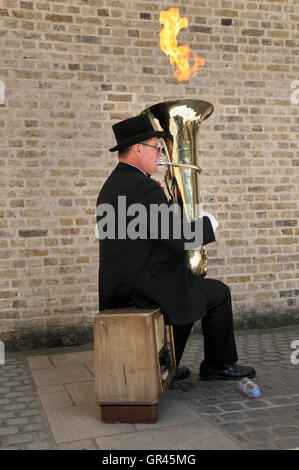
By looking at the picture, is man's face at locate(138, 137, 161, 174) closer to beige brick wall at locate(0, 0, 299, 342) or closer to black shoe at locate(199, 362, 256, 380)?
black shoe at locate(199, 362, 256, 380)

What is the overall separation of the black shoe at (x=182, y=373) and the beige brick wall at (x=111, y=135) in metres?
1.58

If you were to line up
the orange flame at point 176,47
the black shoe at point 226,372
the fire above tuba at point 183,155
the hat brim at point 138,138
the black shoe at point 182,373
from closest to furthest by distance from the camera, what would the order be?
the hat brim at point 138,138
the fire above tuba at point 183,155
the black shoe at point 226,372
the black shoe at point 182,373
the orange flame at point 176,47

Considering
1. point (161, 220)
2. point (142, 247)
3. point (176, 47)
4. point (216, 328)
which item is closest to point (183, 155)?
point (161, 220)

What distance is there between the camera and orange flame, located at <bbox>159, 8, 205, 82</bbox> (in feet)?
18.0

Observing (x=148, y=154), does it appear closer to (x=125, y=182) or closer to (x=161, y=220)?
(x=125, y=182)

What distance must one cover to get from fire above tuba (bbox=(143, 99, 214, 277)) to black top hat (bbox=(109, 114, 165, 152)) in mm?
300

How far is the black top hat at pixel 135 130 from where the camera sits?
3309mm

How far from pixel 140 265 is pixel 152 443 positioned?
108cm

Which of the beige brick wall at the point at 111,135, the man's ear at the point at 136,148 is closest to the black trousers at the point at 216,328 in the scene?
the man's ear at the point at 136,148

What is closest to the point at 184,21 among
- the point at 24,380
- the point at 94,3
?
the point at 94,3

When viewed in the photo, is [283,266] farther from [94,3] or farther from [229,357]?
[94,3]

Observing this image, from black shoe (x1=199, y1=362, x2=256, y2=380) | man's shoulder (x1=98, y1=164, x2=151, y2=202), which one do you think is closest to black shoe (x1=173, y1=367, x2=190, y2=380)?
black shoe (x1=199, y1=362, x2=256, y2=380)

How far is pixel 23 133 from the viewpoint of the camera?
514 cm

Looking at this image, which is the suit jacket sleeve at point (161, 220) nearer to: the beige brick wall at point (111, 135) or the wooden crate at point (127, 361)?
the wooden crate at point (127, 361)
